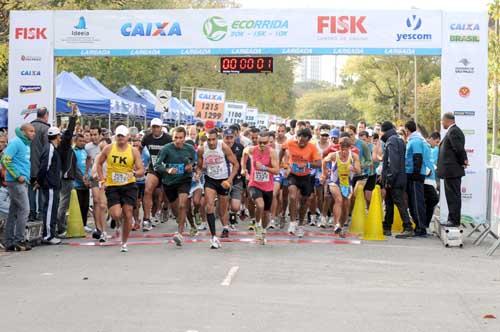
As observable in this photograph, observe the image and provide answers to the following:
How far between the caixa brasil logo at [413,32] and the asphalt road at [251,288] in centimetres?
473

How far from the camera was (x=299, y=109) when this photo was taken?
16362 cm

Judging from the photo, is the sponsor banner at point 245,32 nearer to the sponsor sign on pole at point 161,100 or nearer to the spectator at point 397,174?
the spectator at point 397,174

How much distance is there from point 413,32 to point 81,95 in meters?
12.4

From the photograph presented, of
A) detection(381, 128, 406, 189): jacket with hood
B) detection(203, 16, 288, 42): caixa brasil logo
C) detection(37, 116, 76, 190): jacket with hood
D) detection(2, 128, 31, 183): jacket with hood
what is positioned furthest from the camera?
detection(203, 16, 288, 42): caixa brasil logo

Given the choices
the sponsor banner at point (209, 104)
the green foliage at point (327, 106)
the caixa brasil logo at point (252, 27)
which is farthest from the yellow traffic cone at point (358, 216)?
the green foliage at point (327, 106)

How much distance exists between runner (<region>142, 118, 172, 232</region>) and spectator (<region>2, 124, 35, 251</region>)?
2961 mm

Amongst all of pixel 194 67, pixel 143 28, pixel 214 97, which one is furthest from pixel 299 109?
pixel 143 28

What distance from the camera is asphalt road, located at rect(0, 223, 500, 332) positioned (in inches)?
330

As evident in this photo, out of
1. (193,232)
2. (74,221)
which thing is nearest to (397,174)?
(193,232)

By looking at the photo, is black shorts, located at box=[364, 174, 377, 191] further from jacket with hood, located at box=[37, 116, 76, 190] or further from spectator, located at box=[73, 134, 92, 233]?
jacket with hood, located at box=[37, 116, 76, 190]

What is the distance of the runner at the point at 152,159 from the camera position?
16719 mm

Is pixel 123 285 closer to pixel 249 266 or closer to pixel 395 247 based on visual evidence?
pixel 249 266

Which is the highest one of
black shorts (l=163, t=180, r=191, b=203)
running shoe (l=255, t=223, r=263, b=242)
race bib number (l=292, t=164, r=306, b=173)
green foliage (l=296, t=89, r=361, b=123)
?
green foliage (l=296, t=89, r=361, b=123)

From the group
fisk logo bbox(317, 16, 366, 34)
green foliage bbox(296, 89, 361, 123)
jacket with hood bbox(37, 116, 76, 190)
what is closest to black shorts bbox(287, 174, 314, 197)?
fisk logo bbox(317, 16, 366, 34)
